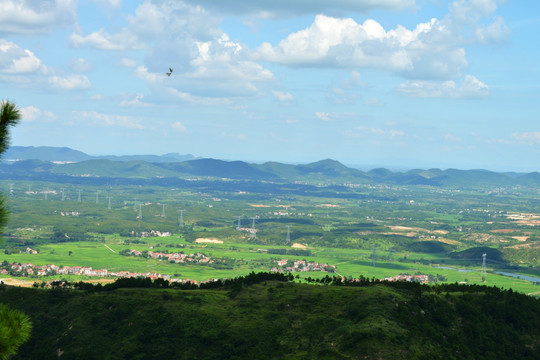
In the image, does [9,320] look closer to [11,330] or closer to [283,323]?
[11,330]

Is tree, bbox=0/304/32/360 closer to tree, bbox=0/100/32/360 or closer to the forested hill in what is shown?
tree, bbox=0/100/32/360

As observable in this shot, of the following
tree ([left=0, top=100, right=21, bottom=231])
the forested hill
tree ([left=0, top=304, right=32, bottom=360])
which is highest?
tree ([left=0, top=100, right=21, bottom=231])

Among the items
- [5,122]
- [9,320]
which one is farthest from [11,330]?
[5,122]

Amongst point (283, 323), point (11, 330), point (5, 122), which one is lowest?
point (283, 323)

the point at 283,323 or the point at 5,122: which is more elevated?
the point at 5,122

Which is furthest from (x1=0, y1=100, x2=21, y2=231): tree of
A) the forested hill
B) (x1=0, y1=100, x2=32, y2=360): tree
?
the forested hill

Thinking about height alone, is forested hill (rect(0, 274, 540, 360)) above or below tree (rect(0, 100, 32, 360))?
below

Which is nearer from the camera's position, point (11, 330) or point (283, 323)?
point (11, 330)

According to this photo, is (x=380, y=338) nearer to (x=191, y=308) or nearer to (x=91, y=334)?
(x=191, y=308)
